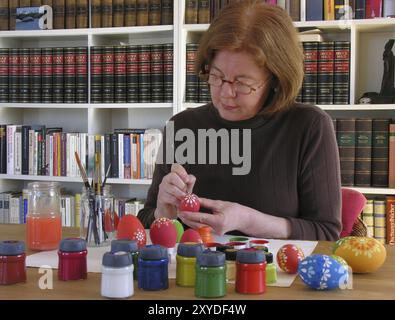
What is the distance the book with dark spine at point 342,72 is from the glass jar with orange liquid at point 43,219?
1.69 meters

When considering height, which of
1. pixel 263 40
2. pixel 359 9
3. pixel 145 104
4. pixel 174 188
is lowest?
pixel 174 188

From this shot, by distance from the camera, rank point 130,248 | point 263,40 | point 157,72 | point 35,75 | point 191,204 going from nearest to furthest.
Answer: point 130,248, point 191,204, point 263,40, point 157,72, point 35,75

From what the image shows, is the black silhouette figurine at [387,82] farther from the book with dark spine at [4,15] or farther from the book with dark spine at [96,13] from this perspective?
the book with dark spine at [4,15]

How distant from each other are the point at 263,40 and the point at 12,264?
0.92m

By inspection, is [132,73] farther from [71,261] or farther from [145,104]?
[71,261]

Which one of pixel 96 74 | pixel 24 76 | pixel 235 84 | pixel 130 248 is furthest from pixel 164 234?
pixel 24 76

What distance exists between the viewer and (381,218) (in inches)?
109

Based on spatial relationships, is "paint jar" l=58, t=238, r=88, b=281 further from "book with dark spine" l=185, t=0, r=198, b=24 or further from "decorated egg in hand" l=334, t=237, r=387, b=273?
"book with dark spine" l=185, t=0, r=198, b=24

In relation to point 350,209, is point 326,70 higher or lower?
higher

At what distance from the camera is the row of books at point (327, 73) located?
9.10 ft

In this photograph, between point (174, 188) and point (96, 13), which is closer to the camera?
point (174, 188)

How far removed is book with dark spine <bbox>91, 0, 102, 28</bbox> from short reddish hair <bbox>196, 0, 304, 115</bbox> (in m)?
1.51

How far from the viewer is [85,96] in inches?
125
